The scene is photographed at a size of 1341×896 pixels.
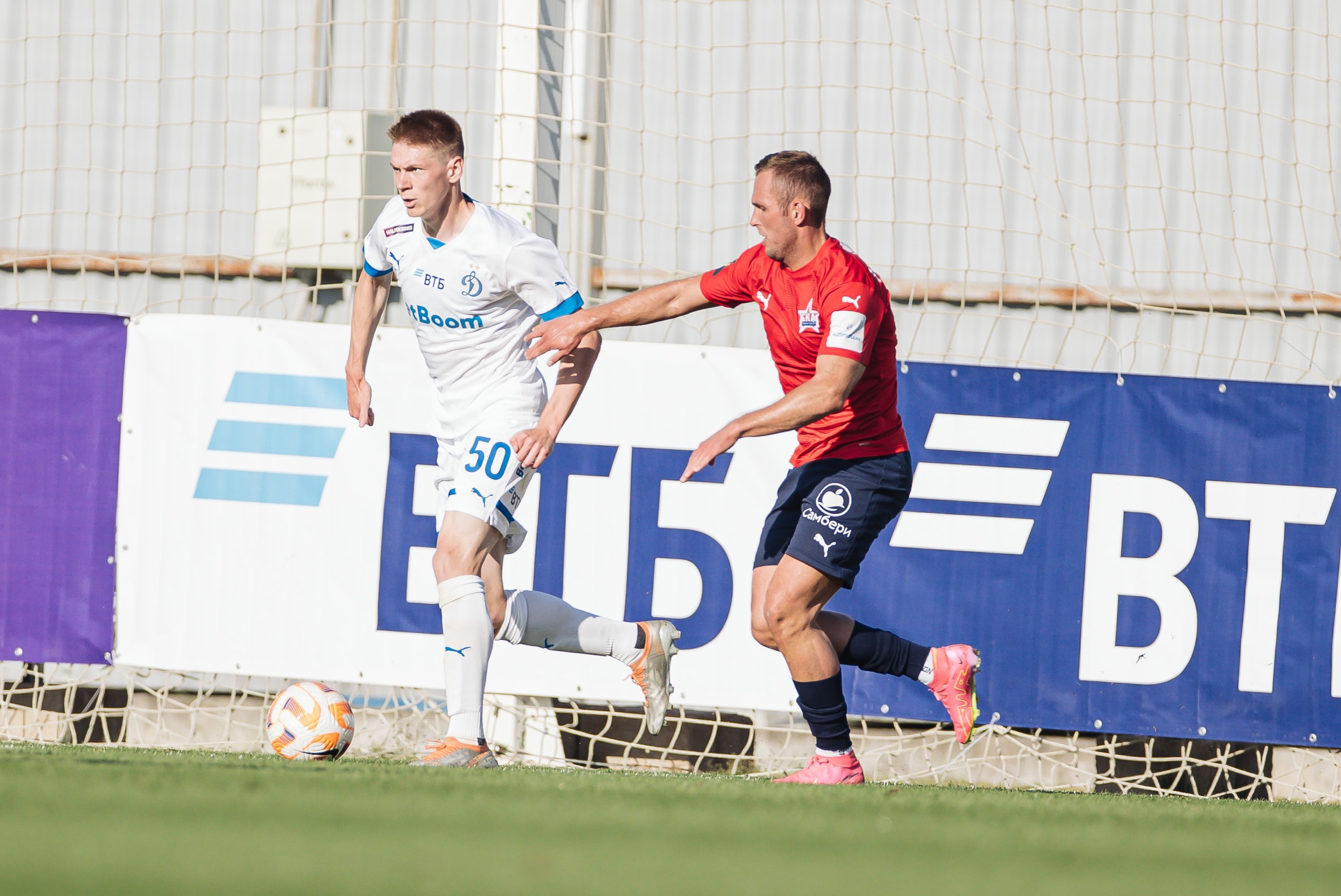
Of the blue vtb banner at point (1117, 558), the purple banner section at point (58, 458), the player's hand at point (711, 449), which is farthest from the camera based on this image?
the purple banner section at point (58, 458)

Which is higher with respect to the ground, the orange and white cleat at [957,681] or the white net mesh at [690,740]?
the orange and white cleat at [957,681]

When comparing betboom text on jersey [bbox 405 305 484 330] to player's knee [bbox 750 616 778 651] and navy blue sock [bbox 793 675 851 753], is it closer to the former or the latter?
player's knee [bbox 750 616 778 651]

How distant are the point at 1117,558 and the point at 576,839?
11.5 feet

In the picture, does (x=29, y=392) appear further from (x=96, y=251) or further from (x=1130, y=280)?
(x=1130, y=280)

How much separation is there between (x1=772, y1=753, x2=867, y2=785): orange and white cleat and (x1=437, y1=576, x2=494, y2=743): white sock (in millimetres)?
936

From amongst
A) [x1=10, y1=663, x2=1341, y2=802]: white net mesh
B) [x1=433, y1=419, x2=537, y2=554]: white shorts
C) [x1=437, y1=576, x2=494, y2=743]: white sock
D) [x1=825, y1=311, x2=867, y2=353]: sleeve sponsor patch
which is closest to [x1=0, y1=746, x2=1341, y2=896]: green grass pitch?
[x1=437, y1=576, x2=494, y2=743]: white sock

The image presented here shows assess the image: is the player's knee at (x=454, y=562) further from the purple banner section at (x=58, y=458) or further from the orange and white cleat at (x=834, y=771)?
the purple banner section at (x=58, y=458)

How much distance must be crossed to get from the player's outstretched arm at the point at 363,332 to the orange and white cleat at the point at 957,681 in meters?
1.99

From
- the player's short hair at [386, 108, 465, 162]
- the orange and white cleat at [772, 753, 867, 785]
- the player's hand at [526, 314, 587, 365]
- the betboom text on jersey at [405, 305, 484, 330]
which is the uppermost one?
the player's short hair at [386, 108, 465, 162]

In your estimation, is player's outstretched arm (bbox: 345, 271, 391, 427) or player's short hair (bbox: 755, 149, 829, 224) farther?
player's outstretched arm (bbox: 345, 271, 391, 427)

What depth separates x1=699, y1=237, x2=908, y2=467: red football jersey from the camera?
3660 millimetres

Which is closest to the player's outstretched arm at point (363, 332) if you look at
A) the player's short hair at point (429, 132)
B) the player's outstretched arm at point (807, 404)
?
the player's short hair at point (429, 132)

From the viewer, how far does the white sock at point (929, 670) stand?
4090mm

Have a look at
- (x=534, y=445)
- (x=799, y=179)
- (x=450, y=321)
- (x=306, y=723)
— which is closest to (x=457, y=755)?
(x=306, y=723)
